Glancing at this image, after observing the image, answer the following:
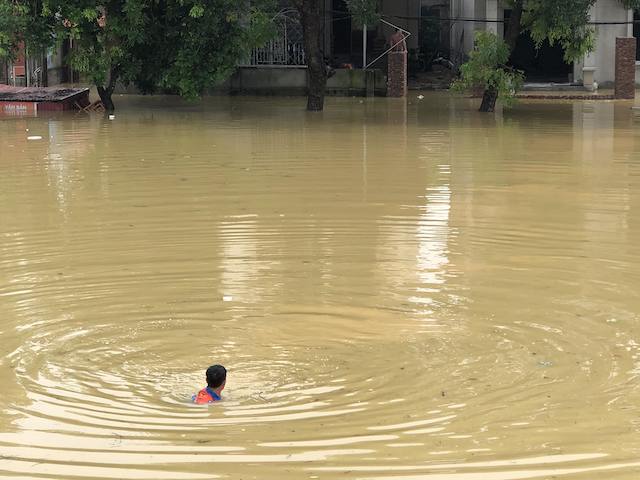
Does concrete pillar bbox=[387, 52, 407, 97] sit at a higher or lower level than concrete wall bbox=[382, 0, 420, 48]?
lower

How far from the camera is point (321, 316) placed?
9641mm

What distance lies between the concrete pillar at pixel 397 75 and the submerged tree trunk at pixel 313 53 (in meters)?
5.57

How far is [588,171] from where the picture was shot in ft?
58.6

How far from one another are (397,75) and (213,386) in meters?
29.0

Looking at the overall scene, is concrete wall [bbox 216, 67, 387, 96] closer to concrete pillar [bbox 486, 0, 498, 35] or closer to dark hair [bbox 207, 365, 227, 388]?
concrete pillar [bbox 486, 0, 498, 35]

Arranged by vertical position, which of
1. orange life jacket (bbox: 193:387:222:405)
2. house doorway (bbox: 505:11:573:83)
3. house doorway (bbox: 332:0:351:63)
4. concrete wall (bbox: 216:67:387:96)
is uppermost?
house doorway (bbox: 332:0:351:63)

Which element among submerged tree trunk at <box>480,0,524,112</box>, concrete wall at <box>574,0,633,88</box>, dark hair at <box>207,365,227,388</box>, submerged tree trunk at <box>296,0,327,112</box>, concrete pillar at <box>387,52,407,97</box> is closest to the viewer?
dark hair at <box>207,365,227,388</box>

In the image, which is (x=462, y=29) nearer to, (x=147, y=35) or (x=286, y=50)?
(x=286, y=50)

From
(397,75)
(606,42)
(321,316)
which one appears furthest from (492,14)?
(321,316)

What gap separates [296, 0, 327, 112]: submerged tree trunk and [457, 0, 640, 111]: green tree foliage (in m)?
3.72

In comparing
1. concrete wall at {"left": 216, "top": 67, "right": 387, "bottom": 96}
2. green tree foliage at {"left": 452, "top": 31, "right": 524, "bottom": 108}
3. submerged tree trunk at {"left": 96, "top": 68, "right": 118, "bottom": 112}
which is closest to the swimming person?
green tree foliage at {"left": 452, "top": 31, "right": 524, "bottom": 108}

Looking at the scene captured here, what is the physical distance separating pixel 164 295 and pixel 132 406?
293cm

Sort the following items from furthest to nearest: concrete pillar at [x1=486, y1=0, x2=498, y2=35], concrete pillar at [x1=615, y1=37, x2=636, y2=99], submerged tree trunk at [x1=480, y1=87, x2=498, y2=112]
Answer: concrete pillar at [x1=486, y1=0, x2=498, y2=35], concrete pillar at [x1=615, y1=37, x2=636, y2=99], submerged tree trunk at [x1=480, y1=87, x2=498, y2=112]

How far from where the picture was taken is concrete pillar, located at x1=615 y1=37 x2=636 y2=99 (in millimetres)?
34375
